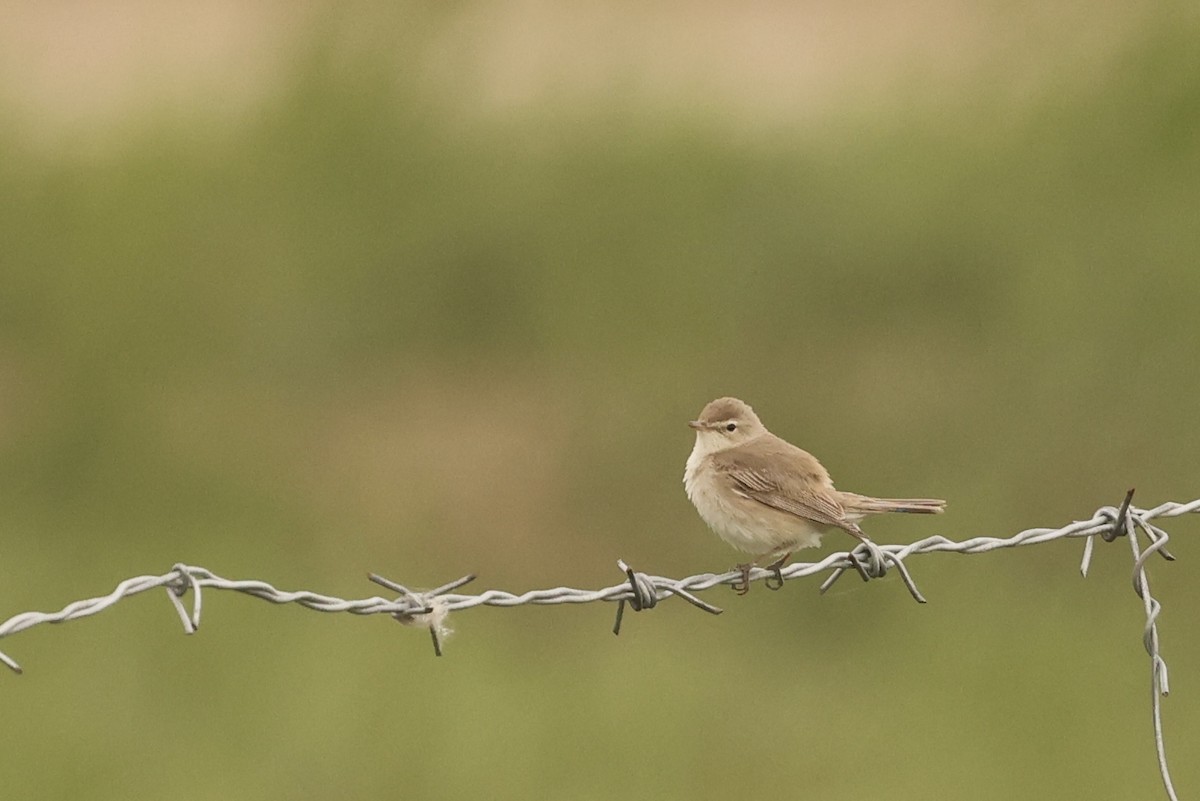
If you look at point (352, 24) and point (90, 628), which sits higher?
point (352, 24)

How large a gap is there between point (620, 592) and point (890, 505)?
1801 mm

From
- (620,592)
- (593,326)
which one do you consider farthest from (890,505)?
(593,326)

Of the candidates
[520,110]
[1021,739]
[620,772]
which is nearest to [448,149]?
[520,110]

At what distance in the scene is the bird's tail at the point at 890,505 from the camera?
18.5 feet

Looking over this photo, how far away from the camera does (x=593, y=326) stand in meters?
9.28

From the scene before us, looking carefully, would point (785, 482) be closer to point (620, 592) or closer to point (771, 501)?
point (771, 501)

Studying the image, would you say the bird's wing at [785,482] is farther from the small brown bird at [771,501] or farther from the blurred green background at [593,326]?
the blurred green background at [593,326]

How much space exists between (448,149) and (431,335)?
1.06m

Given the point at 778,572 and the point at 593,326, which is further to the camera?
the point at 593,326

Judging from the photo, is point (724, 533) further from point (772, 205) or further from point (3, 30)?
point (3, 30)

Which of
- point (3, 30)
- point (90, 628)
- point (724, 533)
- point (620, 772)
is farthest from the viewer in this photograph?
point (3, 30)

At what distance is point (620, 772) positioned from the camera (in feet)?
23.6

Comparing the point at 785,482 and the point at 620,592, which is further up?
the point at 785,482

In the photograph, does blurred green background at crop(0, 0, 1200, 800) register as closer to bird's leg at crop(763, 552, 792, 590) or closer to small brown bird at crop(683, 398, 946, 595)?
bird's leg at crop(763, 552, 792, 590)
